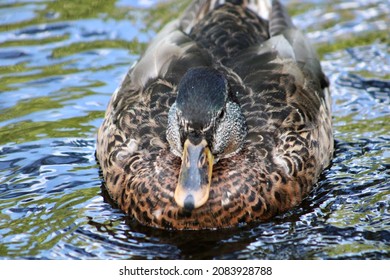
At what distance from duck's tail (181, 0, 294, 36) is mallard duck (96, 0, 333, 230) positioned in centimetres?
39

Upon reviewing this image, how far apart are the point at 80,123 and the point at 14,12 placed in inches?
148

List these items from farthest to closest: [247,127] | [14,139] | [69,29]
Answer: [69,29], [14,139], [247,127]

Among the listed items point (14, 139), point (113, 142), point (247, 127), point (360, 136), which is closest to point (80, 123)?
point (14, 139)

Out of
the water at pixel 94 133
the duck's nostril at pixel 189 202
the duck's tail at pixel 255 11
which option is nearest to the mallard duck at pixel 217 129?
the duck's nostril at pixel 189 202

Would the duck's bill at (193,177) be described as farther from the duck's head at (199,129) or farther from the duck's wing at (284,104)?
the duck's wing at (284,104)

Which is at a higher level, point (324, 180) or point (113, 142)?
point (113, 142)

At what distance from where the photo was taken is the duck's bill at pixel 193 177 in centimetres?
826

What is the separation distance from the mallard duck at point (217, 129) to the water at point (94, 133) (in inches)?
9.5

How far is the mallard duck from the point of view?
852 centimetres

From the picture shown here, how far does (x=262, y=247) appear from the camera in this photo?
27.5 feet

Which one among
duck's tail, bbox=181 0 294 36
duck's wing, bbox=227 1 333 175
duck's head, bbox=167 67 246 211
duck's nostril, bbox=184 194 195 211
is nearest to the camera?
duck's nostril, bbox=184 194 195 211

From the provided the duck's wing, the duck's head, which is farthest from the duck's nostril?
the duck's wing

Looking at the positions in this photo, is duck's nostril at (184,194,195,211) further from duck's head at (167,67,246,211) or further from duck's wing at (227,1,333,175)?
duck's wing at (227,1,333,175)
